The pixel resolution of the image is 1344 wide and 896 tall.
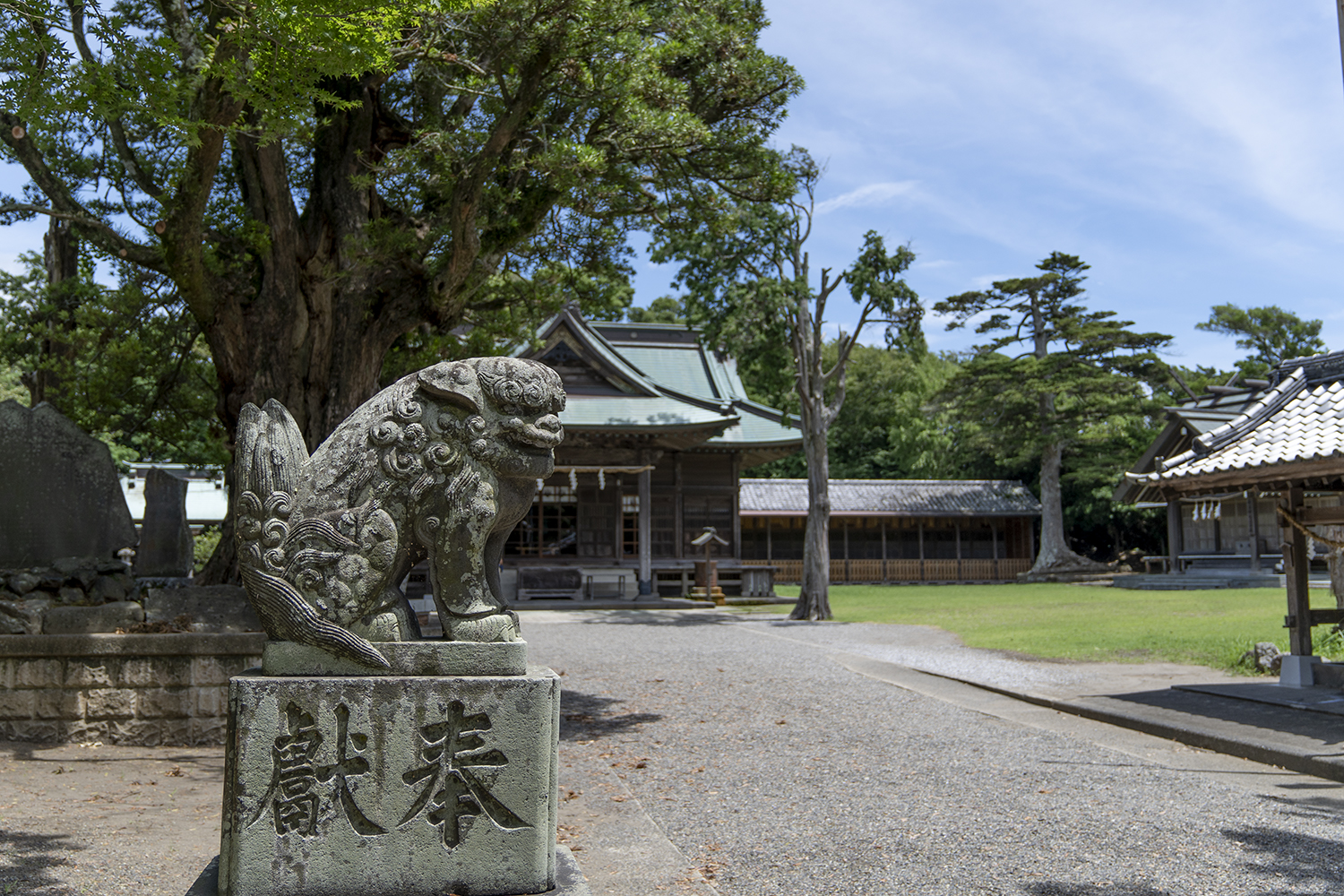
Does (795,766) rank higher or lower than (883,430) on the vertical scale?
lower

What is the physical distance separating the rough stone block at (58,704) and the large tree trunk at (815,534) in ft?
47.2

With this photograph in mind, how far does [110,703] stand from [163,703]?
0.37 m

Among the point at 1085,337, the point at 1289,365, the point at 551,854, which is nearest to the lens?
the point at 551,854

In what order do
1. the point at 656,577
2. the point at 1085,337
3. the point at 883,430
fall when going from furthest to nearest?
the point at 883,430
the point at 1085,337
the point at 656,577

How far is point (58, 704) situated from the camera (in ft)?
22.7

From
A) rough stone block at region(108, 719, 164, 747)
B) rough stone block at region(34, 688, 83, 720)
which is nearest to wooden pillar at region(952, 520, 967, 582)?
rough stone block at region(108, 719, 164, 747)

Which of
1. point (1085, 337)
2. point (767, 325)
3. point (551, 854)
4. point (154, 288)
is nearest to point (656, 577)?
point (767, 325)

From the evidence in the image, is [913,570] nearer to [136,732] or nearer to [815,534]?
[815,534]

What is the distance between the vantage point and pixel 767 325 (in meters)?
19.6

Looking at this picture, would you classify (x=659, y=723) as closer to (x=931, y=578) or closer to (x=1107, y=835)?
(x=1107, y=835)

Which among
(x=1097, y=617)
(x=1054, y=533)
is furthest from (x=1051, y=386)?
(x=1097, y=617)

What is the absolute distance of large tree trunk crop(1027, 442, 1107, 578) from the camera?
112ft

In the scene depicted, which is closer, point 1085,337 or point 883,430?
point 1085,337

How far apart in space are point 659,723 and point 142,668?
424cm
